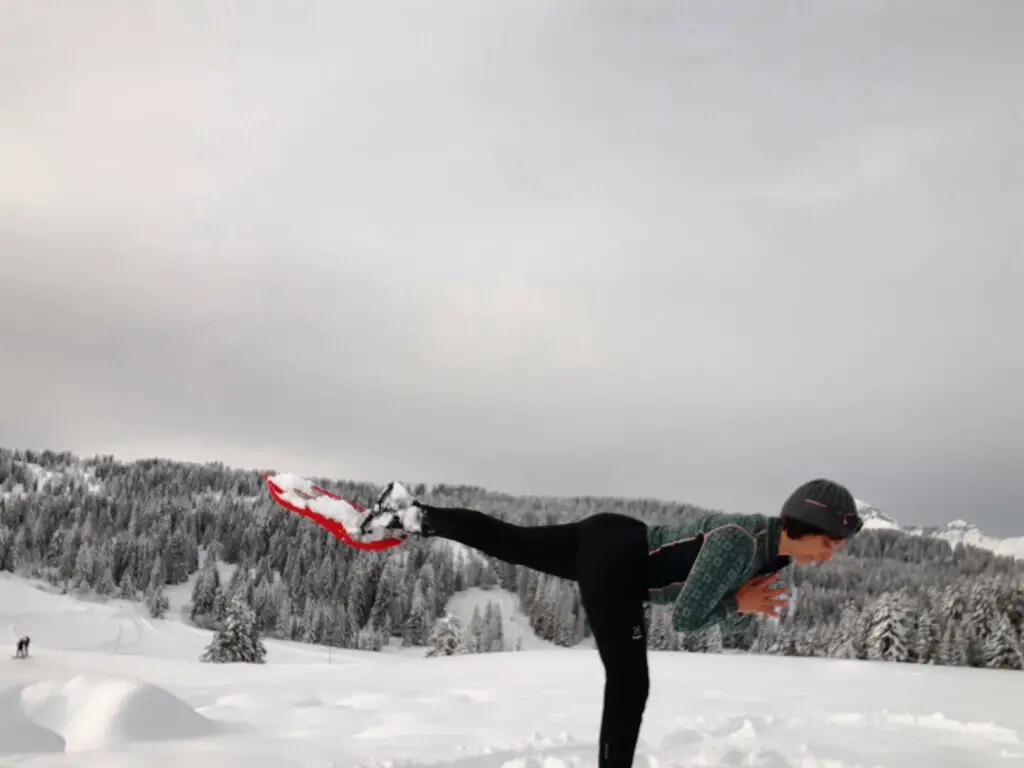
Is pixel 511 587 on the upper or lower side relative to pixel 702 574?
lower

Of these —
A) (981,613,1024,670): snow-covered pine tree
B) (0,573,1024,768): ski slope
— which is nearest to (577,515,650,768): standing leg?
(0,573,1024,768): ski slope

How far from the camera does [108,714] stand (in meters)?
6.50

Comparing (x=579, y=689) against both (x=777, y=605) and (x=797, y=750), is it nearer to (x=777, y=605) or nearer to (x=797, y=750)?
(x=797, y=750)

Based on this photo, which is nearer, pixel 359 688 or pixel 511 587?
pixel 359 688

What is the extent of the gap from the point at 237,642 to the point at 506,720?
34.3 m

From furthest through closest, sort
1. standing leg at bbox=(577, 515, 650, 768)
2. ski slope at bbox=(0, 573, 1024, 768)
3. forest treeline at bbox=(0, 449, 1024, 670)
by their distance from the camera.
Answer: forest treeline at bbox=(0, 449, 1024, 670) → ski slope at bbox=(0, 573, 1024, 768) → standing leg at bbox=(577, 515, 650, 768)

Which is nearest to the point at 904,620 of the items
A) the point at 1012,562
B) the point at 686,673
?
the point at 686,673

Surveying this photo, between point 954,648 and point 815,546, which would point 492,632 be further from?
point 815,546

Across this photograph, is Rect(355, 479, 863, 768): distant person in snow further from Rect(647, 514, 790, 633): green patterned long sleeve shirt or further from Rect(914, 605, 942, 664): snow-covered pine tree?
Rect(914, 605, 942, 664): snow-covered pine tree

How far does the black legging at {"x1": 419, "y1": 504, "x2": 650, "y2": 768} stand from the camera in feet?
12.3

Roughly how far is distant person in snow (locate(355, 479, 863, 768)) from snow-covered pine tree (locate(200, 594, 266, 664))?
3696 cm

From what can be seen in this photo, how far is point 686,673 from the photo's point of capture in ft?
40.7

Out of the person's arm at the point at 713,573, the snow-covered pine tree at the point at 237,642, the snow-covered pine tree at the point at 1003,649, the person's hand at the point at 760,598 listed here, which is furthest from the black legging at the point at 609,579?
the snow-covered pine tree at the point at 237,642

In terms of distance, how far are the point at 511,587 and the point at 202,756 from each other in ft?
328
